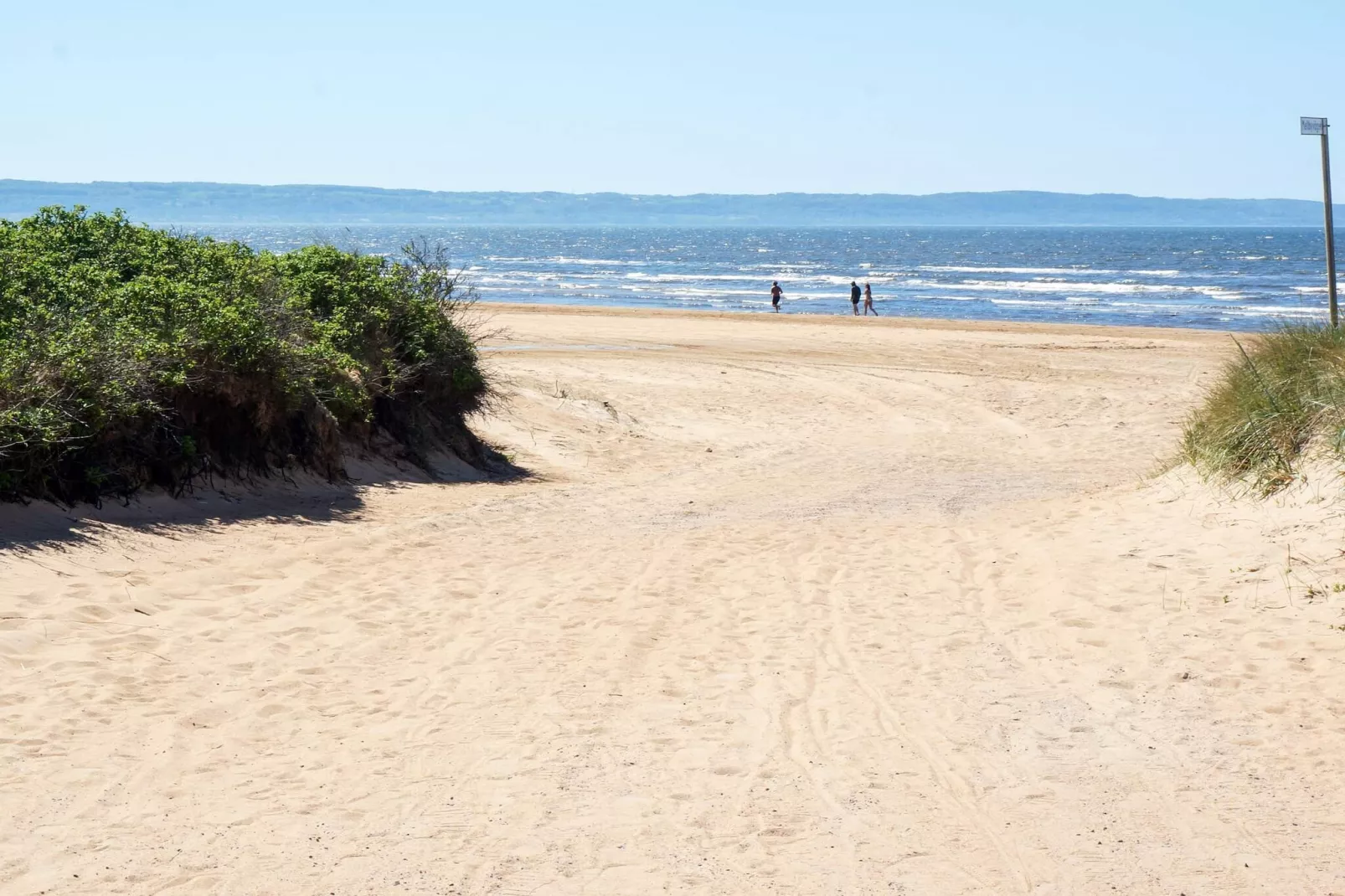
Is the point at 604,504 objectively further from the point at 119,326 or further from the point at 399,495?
the point at 119,326

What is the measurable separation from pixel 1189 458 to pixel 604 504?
5.66m

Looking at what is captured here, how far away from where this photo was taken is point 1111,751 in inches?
248

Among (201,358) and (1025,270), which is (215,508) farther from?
(1025,270)

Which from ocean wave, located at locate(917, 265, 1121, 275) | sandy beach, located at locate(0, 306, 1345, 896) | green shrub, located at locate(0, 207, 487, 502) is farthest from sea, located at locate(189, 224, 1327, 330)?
sandy beach, located at locate(0, 306, 1345, 896)

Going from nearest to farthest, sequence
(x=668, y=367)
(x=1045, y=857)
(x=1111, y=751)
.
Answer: (x=1045, y=857) < (x=1111, y=751) < (x=668, y=367)

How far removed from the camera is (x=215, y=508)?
10891mm

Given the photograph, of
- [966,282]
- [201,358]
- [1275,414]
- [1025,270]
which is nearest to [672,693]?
[1275,414]

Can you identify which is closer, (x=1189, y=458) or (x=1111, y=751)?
(x=1111, y=751)

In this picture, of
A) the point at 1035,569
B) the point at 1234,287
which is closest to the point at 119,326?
the point at 1035,569

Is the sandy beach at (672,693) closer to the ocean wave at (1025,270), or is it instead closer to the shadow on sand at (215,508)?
the shadow on sand at (215,508)

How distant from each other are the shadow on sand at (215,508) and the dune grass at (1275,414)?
24.8ft

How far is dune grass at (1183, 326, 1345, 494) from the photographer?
32.2ft

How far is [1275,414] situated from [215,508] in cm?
870

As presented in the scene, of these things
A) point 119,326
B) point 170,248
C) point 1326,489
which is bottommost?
point 1326,489
